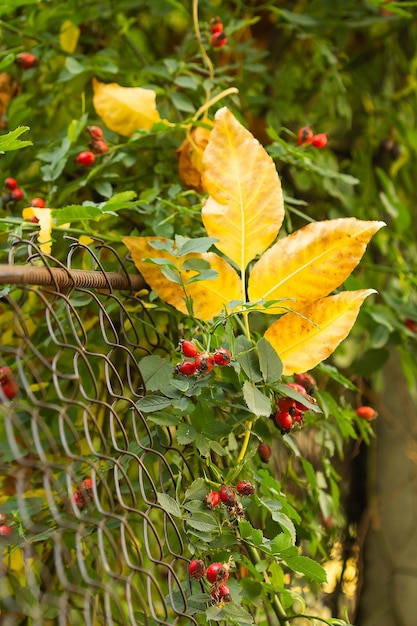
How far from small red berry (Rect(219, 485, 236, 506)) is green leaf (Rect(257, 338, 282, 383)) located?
0.07 m

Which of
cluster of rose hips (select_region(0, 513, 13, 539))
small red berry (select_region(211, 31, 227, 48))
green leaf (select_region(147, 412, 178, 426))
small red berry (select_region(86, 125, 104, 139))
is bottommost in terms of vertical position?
cluster of rose hips (select_region(0, 513, 13, 539))

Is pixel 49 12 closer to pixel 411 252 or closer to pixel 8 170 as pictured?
pixel 8 170

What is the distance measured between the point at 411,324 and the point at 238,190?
1.23ft

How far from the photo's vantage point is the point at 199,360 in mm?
445

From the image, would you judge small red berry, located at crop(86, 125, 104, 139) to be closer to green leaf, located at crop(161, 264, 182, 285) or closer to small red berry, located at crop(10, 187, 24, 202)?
small red berry, located at crop(10, 187, 24, 202)

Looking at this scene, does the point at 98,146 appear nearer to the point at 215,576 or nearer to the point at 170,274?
the point at 170,274

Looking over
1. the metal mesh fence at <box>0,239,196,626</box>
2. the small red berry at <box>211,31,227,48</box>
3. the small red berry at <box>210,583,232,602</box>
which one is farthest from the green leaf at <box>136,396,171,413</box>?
the small red berry at <box>211,31,227,48</box>

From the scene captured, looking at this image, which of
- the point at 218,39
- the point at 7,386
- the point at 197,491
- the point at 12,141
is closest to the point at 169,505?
the point at 197,491

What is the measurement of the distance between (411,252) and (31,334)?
0.52 metres

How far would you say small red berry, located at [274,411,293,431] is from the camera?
0.47 meters

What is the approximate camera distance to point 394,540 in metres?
1.06

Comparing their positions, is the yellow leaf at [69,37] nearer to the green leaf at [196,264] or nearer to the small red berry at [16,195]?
the small red berry at [16,195]

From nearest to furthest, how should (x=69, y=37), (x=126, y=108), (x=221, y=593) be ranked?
(x=221, y=593)
(x=126, y=108)
(x=69, y=37)

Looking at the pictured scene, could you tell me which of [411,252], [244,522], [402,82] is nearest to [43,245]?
[244,522]
